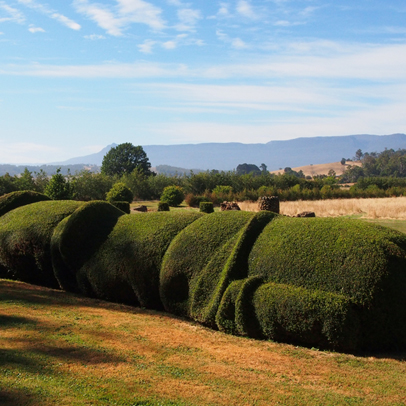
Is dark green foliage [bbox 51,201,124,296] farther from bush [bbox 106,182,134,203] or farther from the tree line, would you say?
the tree line

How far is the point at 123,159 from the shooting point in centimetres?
8862

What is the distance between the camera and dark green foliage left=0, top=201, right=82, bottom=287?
10.7 metres

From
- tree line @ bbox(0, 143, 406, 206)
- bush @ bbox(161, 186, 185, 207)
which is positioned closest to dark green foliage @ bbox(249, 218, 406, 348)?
tree line @ bbox(0, 143, 406, 206)

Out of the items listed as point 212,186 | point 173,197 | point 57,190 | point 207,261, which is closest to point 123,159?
point 212,186

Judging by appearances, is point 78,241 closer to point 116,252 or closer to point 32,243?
point 116,252

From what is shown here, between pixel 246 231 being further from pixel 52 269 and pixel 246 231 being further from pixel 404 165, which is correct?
pixel 404 165

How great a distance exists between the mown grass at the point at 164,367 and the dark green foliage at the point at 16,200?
211 inches

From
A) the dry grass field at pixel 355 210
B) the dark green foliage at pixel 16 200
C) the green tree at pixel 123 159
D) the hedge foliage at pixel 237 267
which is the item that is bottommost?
the dry grass field at pixel 355 210

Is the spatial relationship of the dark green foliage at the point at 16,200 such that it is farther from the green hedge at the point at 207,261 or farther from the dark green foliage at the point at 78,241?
the green hedge at the point at 207,261

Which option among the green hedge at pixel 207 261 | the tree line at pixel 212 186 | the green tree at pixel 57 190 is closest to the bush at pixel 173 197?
the tree line at pixel 212 186

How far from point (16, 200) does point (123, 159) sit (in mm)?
77103

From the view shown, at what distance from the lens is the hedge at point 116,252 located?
906 centimetres

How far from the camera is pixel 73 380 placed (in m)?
4.92

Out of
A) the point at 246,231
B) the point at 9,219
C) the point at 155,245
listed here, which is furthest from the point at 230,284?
the point at 9,219
